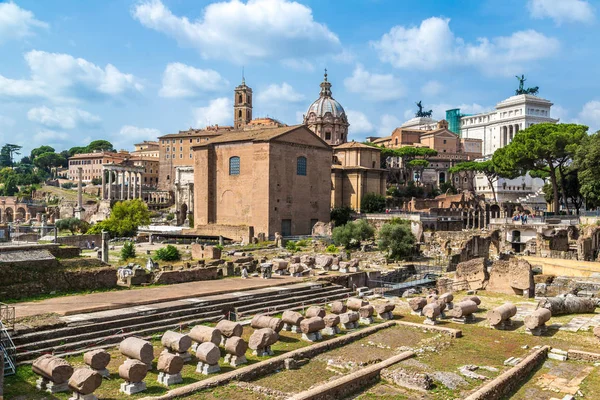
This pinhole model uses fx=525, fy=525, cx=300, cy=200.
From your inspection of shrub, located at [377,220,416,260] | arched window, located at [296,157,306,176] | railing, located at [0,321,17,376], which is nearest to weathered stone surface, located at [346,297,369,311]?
railing, located at [0,321,17,376]

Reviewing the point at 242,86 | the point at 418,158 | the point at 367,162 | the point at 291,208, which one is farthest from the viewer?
the point at 242,86

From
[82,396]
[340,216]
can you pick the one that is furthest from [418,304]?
[340,216]

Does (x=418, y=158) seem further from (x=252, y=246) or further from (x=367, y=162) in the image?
(x=252, y=246)

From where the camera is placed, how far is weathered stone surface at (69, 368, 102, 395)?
9438mm

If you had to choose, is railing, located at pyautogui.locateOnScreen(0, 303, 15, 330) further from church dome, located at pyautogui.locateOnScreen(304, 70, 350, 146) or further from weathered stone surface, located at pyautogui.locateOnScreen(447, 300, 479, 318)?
church dome, located at pyautogui.locateOnScreen(304, 70, 350, 146)

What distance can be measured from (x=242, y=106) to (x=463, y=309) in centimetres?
8105

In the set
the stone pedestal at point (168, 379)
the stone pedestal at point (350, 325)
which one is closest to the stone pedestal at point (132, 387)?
the stone pedestal at point (168, 379)

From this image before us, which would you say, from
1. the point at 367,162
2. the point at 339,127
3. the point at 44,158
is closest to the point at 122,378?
the point at 367,162

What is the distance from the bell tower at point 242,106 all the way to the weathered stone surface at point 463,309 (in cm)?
7888

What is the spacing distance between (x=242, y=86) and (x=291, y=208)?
52956mm

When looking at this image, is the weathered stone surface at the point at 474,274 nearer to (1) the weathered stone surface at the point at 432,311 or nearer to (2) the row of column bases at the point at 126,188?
(1) the weathered stone surface at the point at 432,311

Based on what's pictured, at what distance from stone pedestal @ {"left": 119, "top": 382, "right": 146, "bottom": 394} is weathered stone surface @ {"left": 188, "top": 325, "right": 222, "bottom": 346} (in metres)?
2.31

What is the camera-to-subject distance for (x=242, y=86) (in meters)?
95.1

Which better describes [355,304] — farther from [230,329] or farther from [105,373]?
[105,373]
